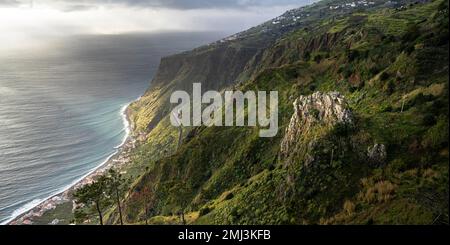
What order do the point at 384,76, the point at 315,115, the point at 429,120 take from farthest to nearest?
the point at 384,76 < the point at 315,115 < the point at 429,120

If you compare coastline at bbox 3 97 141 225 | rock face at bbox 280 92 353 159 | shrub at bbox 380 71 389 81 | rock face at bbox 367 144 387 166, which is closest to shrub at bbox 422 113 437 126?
rock face at bbox 367 144 387 166

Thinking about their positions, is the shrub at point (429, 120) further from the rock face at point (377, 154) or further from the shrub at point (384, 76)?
the shrub at point (384, 76)

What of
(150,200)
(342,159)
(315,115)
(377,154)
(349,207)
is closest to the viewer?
(349,207)

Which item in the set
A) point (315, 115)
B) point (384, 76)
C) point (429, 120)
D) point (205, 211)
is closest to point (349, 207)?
point (429, 120)

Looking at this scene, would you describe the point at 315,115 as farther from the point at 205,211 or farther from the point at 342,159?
the point at 205,211

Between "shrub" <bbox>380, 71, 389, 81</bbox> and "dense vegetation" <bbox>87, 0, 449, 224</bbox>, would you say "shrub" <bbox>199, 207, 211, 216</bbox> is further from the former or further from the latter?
Answer: "shrub" <bbox>380, 71, 389, 81</bbox>

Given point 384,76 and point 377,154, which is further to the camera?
point 384,76
